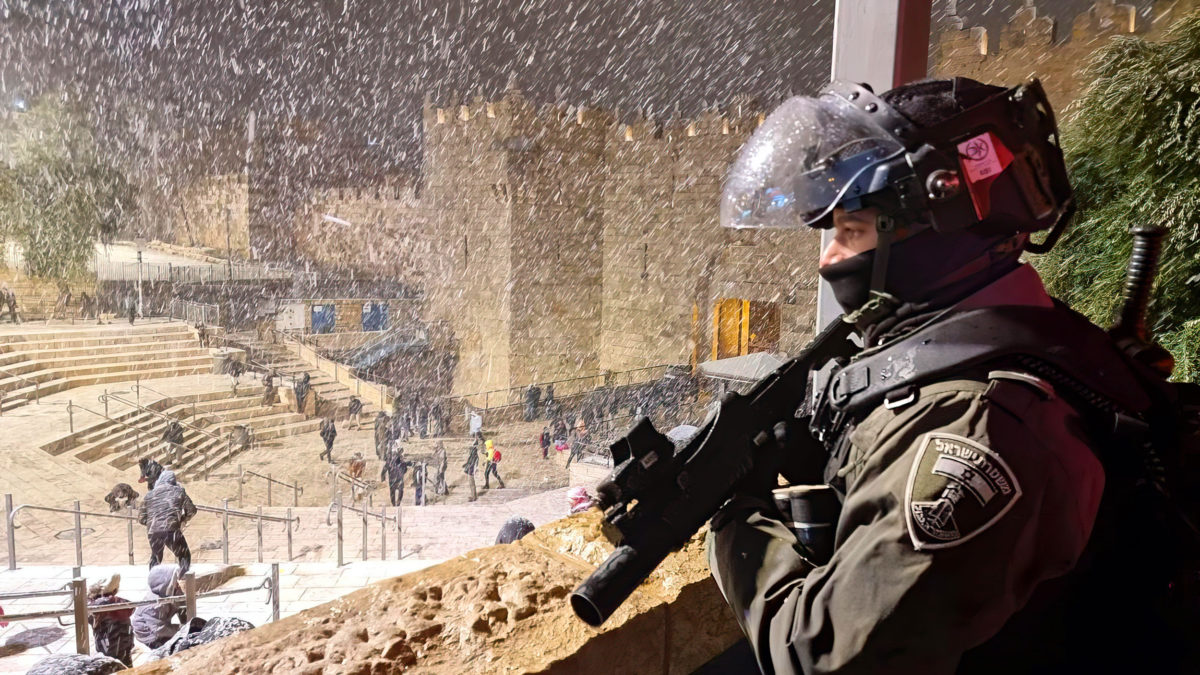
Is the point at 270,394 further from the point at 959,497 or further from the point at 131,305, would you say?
the point at 959,497

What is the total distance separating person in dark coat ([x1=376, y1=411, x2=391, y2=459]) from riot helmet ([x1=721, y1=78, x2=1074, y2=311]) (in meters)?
14.8

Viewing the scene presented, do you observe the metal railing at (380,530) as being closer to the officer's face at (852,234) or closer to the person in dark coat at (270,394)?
the person in dark coat at (270,394)

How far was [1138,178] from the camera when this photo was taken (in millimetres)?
1947

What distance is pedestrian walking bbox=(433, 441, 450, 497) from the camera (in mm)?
13387

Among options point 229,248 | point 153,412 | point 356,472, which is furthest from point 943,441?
point 229,248

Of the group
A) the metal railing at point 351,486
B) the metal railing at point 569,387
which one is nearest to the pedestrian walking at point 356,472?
the metal railing at point 351,486

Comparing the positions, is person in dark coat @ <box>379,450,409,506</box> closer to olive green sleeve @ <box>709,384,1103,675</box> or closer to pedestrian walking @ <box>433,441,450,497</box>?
pedestrian walking @ <box>433,441,450,497</box>

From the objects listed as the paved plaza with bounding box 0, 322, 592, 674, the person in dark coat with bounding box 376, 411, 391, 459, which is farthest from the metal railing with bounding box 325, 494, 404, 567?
the person in dark coat with bounding box 376, 411, 391, 459

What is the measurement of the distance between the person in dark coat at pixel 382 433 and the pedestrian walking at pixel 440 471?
1.04 m

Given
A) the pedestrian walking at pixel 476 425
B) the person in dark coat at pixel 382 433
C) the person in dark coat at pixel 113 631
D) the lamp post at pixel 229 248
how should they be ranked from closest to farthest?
1. the person in dark coat at pixel 113 631
2. the person in dark coat at pixel 382 433
3. the pedestrian walking at pixel 476 425
4. the lamp post at pixel 229 248

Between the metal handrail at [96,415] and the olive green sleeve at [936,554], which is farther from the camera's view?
the metal handrail at [96,415]

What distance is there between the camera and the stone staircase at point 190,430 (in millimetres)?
13148

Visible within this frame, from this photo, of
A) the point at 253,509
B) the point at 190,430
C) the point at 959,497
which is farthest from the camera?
the point at 190,430

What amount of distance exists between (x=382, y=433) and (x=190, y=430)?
3.90 m
